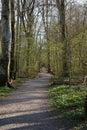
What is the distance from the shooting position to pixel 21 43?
4359 cm

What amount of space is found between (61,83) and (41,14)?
91.7ft

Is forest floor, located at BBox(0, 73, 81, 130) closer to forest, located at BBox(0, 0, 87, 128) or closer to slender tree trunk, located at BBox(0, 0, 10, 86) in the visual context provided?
forest, located at BBox(0, 0, 87, 128)

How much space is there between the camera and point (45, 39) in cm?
3938

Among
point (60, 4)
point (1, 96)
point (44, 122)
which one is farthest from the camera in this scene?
point (60, 4)

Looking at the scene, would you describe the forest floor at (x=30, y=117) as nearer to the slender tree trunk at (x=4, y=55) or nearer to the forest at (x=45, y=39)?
the forest at (x=45, y=39)

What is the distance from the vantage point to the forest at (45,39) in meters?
22.4

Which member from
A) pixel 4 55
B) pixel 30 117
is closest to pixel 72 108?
pixel 30 117

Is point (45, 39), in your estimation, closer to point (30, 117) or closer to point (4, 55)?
point (4, 55)

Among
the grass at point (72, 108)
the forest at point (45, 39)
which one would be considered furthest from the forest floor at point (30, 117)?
the forest at point (45, 39)

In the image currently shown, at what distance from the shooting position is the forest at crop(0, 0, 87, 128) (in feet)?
73.4

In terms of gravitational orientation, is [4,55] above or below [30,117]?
above

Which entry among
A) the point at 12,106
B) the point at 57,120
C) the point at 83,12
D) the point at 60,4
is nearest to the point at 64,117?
the point at 57,120

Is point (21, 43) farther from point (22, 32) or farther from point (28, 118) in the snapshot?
point (28, 118)

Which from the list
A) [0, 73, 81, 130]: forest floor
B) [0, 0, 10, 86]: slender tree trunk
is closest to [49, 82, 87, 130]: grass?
[0, 73, 81, 130]: forest floor
